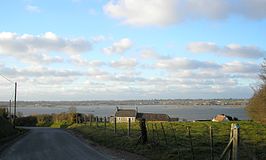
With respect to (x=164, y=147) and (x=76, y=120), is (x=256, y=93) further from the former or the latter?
(x=76, y=120)

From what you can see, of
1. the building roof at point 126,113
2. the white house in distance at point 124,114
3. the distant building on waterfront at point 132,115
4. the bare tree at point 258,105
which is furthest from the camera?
the building roof at point 126,113

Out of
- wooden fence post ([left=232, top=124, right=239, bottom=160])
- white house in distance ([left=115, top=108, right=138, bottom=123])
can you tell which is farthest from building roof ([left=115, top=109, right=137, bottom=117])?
wooden fence post ([left=232, top=124, right=239, bottom=160])

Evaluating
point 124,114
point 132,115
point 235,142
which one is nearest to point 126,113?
point 124,114

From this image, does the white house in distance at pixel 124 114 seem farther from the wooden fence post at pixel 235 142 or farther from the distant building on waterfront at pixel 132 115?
the wooden fence post at pixel 235 142

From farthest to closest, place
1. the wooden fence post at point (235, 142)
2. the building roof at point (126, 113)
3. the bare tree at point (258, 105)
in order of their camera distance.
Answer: the building roof at point (126, 113)
the bare tree at point (258, 105)
the wooden fence post at point (235, 142)

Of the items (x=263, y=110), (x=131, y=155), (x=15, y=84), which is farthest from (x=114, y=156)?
(x=15, y=84)

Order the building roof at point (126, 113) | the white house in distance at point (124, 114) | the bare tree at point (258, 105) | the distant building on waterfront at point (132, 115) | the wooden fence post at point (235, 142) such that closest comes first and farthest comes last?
1. the wooden fence post at point (235, 142)
2. the bare tree at point (258, 105)
3. the distant building on waterfront at point (132, 115)
4. the white house in distance at point (124, 114)
5. the building roof at point (126, 113)

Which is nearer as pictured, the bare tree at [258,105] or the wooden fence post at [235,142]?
the wooden fence post at [235,142]

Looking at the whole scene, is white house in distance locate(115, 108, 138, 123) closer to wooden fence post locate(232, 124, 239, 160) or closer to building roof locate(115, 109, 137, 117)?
building roof locate(115, 109, 137, 117)

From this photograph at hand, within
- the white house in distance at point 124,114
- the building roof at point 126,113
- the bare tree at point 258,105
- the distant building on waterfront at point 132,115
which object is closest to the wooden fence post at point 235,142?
the bare tree at point 258,105

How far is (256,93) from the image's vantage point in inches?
1793

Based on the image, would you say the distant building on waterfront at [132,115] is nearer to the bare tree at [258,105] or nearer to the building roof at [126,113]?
the building roof at [126,113]

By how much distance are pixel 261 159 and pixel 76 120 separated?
68.2m

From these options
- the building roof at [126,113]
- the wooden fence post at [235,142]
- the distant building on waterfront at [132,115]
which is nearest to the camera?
the wooden fence post at [235,142]
